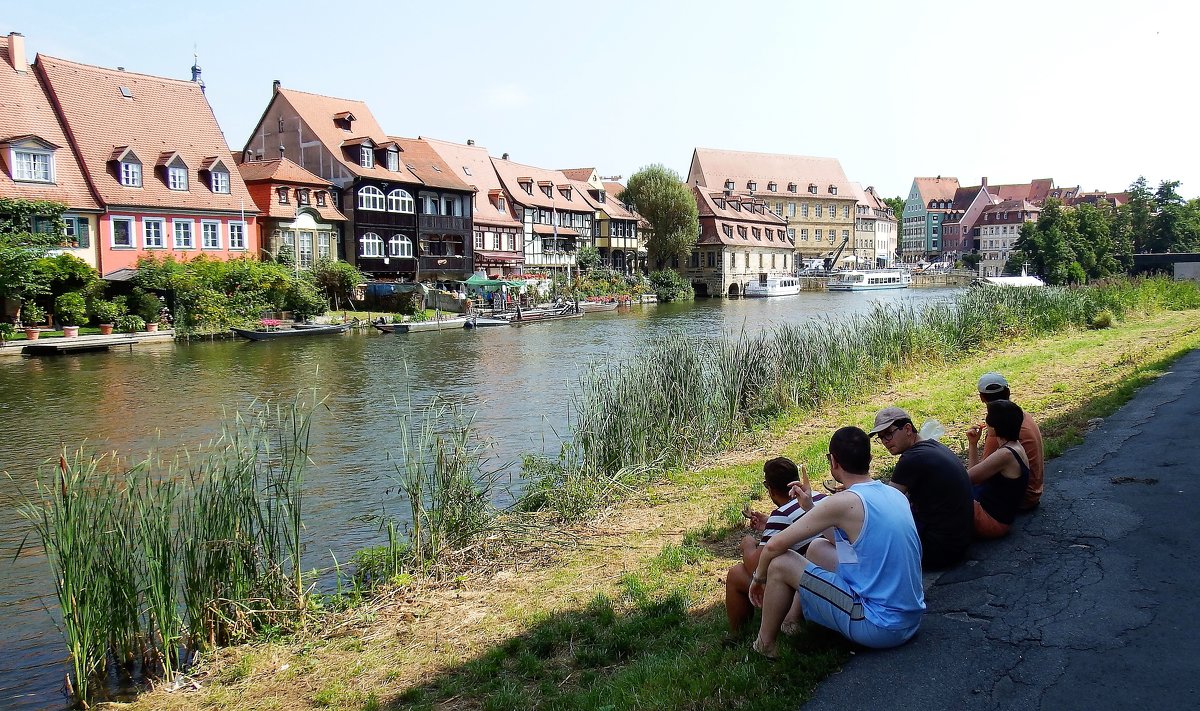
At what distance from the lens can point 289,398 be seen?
20641 mm

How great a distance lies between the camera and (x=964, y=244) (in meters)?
125

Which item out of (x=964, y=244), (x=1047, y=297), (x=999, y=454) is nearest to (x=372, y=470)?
(x=999, y=454)

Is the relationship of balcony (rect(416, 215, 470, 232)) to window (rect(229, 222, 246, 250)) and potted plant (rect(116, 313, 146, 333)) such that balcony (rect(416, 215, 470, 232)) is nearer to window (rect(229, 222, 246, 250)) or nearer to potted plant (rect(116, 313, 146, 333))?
window (rect(229, 222, 246, 250))

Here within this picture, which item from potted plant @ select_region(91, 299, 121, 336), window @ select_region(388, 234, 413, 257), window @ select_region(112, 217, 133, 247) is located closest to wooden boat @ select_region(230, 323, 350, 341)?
potted plant @ select_region(91, 299, 121, 336)

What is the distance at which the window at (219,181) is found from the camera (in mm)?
40688

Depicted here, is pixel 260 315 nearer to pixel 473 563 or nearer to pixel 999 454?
pixel 473 563

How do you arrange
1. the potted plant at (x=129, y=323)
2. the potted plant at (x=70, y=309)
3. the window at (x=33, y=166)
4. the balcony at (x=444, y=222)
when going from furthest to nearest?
the balcony at (x=444, y=222) → the window at (x=33, y=166) → the potted plant at (x=129, y=323) → the potted plant at (x=70, y=309)

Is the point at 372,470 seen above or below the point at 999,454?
below

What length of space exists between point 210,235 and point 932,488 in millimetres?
40054

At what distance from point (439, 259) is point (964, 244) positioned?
95780 mm

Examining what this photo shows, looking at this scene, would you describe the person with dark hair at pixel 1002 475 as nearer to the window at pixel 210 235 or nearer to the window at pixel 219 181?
the window at pixel 210 235

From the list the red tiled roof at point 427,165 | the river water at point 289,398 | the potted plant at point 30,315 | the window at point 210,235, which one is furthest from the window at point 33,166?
the red tiled roof at point 427,165

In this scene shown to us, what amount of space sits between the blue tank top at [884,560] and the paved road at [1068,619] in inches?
11.2

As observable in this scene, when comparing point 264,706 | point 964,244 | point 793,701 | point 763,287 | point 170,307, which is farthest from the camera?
point 964,244
